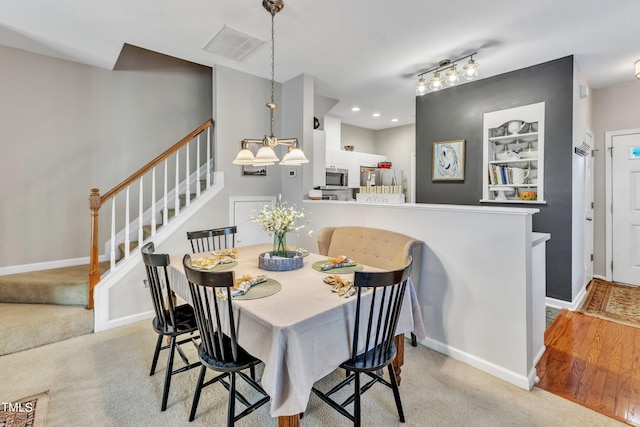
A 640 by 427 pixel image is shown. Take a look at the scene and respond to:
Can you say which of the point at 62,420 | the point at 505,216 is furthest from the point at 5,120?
the point at 505,216

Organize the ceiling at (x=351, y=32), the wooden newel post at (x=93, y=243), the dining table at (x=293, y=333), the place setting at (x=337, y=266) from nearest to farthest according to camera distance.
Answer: the dining table at (x=293, y=333) < the place setting at (x=337, y=266) < the ceiling at (x=351, y=32) < the wooden newel post at (x=93, y=243)

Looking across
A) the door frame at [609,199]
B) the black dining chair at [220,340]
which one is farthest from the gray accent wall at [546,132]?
the black dining chair at [220,340]

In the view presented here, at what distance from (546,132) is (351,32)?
8.27ft

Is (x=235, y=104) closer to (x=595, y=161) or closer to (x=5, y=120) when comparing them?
(x=5, y=120)

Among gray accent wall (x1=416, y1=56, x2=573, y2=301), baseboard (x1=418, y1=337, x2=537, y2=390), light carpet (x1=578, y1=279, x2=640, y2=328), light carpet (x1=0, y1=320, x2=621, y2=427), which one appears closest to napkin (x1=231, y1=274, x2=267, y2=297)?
light carpet (x1=0, y1=320, x2=621, y2=427)

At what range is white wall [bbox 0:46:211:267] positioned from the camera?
326cm

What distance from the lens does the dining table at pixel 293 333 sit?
124cm

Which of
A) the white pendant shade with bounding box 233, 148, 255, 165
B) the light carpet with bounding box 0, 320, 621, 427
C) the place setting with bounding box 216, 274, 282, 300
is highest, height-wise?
the white pendant shade with bounding box 233, 148, 255, 165

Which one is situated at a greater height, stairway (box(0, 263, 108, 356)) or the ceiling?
the ceiling

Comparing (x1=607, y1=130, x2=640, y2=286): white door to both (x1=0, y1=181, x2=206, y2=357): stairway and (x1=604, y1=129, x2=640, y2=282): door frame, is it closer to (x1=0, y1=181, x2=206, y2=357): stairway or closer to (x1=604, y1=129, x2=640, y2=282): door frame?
(x1=604, y1=129, x2=640, y2=282): door frame

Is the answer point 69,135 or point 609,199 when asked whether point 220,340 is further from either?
point 609,199

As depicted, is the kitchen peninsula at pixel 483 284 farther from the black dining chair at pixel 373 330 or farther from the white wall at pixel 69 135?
the white wall at pixel 69 135

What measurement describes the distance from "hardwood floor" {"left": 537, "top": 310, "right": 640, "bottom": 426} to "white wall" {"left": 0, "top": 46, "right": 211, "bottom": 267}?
484 centimetres

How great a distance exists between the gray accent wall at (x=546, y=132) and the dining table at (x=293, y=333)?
8.97 ft
